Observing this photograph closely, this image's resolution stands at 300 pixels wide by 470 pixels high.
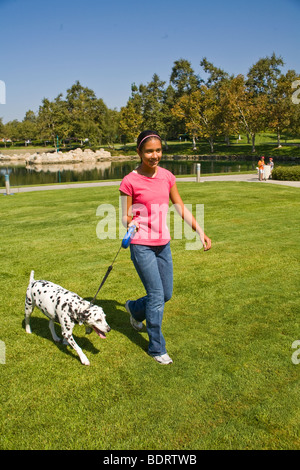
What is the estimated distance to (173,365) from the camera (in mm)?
4086

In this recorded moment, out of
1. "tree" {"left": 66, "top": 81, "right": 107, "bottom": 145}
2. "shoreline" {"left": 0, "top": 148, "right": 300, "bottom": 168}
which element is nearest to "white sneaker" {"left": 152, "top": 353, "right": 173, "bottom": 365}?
"shoreline" {"left": 0, "top": 148, "right": 300, "bottom": 168}

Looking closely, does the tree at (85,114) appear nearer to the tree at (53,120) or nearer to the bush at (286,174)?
the tree at (53,120)

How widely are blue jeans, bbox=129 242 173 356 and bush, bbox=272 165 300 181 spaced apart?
66.6 feet

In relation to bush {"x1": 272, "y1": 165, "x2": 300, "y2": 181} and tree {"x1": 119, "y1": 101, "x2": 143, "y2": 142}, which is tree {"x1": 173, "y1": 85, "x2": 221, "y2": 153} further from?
bush {"x1": 272, "y1": 165, "x2": 300, "y2": 181}

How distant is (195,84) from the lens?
285 ft

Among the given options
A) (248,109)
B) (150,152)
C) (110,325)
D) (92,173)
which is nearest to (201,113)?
(248,109)

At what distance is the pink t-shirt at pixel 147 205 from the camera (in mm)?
3881

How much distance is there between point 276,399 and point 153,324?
1.40 metres

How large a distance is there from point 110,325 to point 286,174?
2027cm

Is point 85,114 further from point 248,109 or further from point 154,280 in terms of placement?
point 154,280

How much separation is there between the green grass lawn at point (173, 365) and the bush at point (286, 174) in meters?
15.3

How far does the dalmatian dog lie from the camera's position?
3.90 metres
